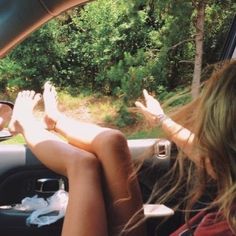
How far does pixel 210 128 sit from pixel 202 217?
33 centimetres

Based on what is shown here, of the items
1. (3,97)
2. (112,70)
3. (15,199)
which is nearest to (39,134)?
(15,199)

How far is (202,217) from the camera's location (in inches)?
57.9

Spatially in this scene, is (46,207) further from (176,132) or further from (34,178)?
(176,132)

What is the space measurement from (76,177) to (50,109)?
68 centimetres

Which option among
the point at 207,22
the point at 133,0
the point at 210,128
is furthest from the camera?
the point at 133,0

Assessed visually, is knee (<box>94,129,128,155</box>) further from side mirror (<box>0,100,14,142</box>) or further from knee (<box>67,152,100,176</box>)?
side mirror (<box>0,100,14,142</box>)

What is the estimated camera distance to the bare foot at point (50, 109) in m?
2.30

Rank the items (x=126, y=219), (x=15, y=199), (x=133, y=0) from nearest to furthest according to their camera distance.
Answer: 1. (x=126, y=219)
2. (x=15, y=199)
3. (x=133, y=0)

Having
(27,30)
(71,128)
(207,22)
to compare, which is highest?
→ (27,30)

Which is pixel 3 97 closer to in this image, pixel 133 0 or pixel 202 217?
pixel 133 0

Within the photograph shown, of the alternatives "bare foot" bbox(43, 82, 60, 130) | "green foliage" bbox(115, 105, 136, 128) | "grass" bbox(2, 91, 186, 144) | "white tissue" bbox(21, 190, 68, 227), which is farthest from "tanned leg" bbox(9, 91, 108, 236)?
"grass" bbox(2, 91, 186, 144)

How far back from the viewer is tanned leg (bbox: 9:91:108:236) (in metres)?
1.64

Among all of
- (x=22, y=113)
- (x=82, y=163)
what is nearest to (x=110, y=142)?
(x=82, y=163)

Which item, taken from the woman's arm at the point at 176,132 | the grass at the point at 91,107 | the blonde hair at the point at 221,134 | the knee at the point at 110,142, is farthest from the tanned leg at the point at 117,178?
the grass at the point at 91,107
